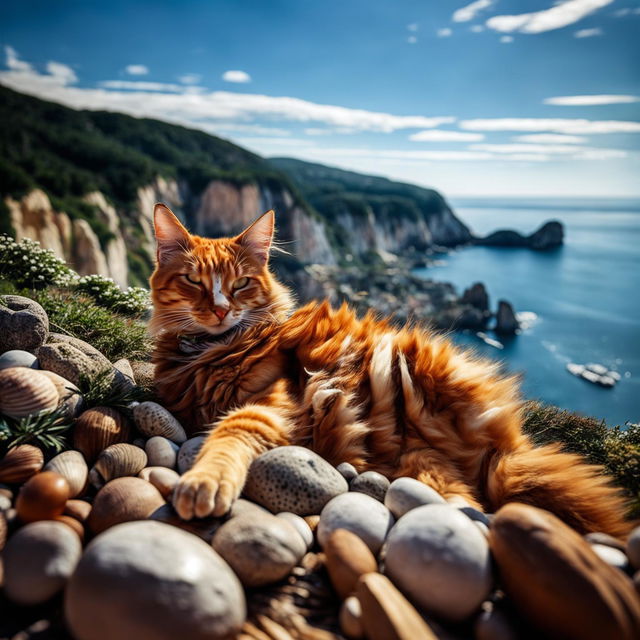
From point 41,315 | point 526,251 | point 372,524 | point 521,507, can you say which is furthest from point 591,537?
point 526,251

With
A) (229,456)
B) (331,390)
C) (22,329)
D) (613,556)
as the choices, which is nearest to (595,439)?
(613,556)

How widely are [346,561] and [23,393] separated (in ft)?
6.16

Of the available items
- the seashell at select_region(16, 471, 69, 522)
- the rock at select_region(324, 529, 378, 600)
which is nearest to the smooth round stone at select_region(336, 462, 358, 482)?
the rock at select_region(324, 529, 378, 600)

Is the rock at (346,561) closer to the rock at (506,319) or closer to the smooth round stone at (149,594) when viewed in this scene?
the smooth round stone at (149,594)

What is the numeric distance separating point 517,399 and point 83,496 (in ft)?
8.61

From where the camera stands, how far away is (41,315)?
10.1 feet

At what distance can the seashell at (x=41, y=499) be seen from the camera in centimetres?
175

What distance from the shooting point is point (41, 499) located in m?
1.76

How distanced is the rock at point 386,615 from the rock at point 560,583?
36 centimetres

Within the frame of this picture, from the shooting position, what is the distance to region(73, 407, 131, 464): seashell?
7.54 feet

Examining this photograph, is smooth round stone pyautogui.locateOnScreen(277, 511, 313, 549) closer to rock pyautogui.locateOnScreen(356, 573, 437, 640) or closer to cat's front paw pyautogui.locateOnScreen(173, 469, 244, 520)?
cat's front paw pyautogui.locateOnScreen(173, 469, 244, 520)

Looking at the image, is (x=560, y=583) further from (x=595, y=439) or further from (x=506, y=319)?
(x=506, y=319)

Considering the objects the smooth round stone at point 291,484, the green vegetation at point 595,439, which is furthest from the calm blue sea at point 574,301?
the smooth round stone at point 291,484

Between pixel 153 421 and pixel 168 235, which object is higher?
pixel 168 235
